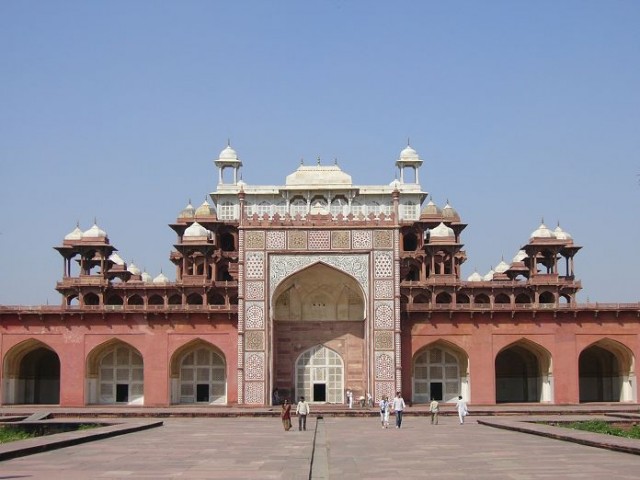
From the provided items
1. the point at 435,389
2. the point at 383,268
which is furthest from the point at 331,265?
the point at 435,389

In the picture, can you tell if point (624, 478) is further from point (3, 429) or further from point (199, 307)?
point (199, 307)

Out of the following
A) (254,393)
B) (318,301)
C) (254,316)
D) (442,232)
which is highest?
(442,232)

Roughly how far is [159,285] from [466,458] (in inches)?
844

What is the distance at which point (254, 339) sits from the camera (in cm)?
2811

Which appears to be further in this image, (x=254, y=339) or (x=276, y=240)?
(x=276, y=240)

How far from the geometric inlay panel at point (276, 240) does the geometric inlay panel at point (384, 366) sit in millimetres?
4493

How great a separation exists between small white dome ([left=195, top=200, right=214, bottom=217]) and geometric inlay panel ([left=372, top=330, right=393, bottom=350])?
34.1ft

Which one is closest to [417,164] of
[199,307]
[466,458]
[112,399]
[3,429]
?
[199,307]

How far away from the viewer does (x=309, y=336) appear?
3002 cm

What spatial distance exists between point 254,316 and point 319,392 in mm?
3517

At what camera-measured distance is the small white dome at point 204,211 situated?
35500mm

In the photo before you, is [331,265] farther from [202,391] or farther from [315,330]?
[202,391]

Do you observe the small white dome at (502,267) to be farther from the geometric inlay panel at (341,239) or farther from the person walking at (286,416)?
the person walking at (286,416)

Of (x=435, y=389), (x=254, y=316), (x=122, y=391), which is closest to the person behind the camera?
(x=254, y=316)
